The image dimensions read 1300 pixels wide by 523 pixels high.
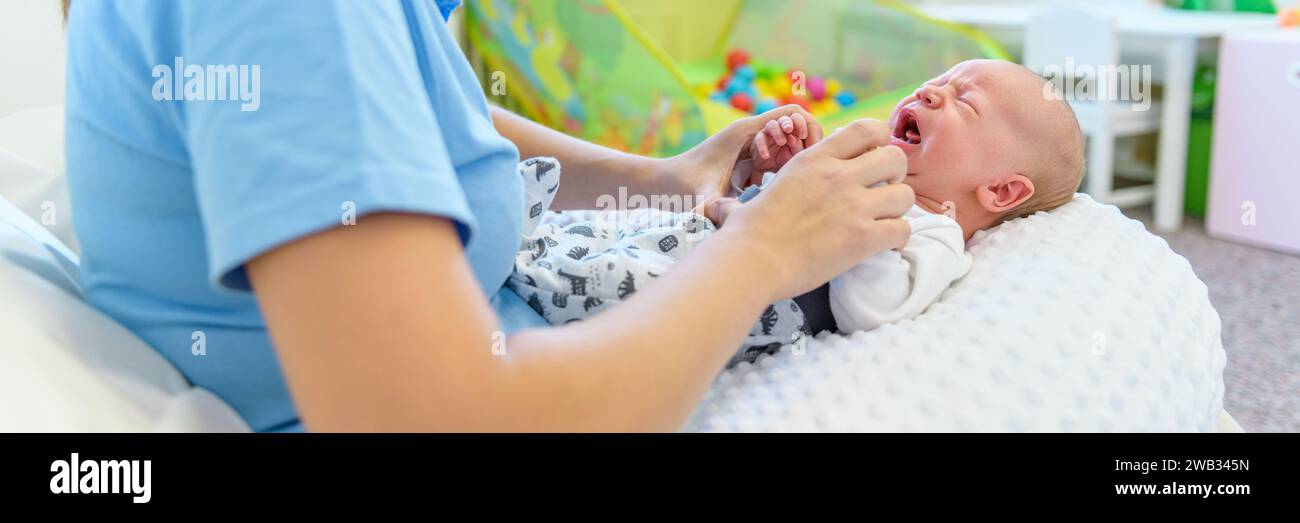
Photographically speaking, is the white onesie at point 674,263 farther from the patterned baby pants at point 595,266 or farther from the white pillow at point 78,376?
the white pillow at point 78,376

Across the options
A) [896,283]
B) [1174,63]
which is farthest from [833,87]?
[896,283]

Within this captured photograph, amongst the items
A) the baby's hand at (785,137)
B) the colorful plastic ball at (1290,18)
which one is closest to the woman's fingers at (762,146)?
the baby's hand at (785,137)

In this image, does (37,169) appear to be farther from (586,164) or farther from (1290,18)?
(1290,18)

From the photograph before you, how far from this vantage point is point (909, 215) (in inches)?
36.4

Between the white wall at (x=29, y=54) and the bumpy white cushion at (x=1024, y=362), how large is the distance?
103 cm

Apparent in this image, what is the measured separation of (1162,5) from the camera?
3369 millimetres

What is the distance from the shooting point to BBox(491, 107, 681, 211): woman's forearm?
1094 mm

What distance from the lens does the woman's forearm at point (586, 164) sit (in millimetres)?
1094

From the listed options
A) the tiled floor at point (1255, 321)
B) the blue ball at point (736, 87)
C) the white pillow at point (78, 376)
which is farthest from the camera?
the blue ball at point (736, 87)

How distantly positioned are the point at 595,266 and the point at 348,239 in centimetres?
38

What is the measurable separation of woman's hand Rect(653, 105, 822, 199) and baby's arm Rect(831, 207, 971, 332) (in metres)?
0.20

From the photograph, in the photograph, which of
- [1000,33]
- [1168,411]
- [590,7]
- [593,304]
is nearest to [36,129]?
[593,304]

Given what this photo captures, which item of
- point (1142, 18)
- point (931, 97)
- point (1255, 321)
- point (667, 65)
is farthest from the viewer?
point (1142, 18)
